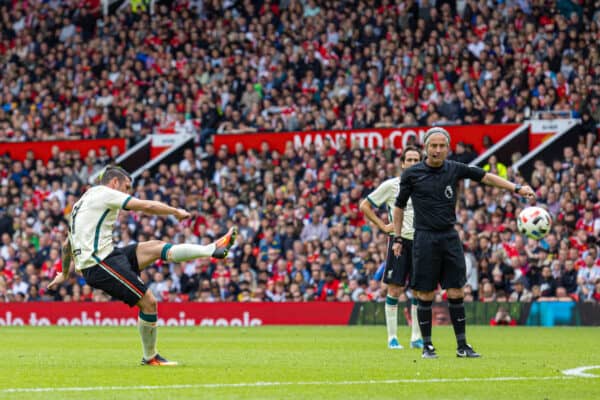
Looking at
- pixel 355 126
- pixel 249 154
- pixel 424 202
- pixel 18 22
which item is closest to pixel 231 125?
pixel 249 154

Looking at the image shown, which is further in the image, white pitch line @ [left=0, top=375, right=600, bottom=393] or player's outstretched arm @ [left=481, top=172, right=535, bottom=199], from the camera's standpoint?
player's outstretched arm @ [left=481, top=172, right=535, bottom=199]

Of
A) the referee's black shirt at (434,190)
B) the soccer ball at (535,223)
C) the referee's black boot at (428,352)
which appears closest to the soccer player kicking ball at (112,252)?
the referee's black shirt at (434,190)

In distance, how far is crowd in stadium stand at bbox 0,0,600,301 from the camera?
85.4 ft

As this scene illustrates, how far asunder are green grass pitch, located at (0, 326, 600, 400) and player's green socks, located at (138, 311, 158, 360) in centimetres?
22

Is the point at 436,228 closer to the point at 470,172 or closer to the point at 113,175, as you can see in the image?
the point at 470,172

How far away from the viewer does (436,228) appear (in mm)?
12383

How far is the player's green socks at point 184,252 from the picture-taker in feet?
37.8

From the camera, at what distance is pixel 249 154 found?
31234 mm

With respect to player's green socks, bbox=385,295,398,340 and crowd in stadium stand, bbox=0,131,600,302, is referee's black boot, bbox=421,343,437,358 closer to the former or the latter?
player's green socks, bbox=385,295,398,340

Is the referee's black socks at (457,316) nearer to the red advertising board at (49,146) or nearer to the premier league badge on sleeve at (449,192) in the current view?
the premier league badge on sleeve at (449,192)

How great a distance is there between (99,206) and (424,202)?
3.44 meters

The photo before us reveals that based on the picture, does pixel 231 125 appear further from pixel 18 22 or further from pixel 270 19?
pixel 18 22

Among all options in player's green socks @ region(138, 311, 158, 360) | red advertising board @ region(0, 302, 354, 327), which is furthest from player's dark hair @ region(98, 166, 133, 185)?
red advertising board @ region(0, 302, 354, 327)

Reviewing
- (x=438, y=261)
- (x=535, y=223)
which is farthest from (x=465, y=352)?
(x=535, y=223)
